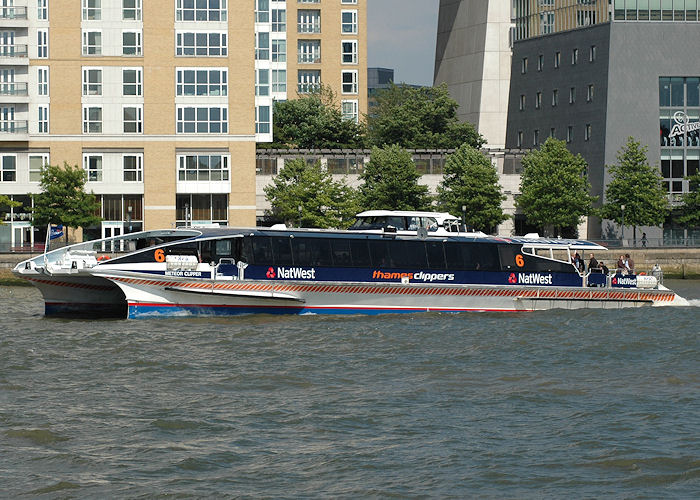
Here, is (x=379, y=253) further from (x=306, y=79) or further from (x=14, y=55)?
(x=306, y=79)

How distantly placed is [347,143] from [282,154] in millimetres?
15964

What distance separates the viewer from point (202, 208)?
2889 inches

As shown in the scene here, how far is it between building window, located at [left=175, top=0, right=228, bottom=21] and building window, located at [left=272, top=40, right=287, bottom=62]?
83.5ft

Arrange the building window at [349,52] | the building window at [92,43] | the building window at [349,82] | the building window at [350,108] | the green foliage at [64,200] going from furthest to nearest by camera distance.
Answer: the building window at [349,82] → the building window at [349,52] → the building window at [350,108] → the building window at [92,43] → the green foliage at [64,200]

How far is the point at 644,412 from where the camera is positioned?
20.4 meters

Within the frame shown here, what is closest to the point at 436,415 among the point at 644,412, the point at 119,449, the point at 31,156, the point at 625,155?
the point at 644,412

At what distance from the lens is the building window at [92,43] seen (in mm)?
70312

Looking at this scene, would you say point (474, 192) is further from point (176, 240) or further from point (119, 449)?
point (119, 449)

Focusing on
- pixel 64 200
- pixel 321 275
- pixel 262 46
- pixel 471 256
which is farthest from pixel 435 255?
pixel 262 46

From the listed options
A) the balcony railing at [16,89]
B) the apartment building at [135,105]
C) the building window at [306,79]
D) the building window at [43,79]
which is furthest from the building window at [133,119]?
the building window at [306,79]

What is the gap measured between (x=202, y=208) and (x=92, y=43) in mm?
11775

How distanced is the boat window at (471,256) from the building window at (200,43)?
37.7 m

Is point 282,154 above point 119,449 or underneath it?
above

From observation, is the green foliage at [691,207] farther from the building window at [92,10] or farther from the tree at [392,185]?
the building window at [92,10]
